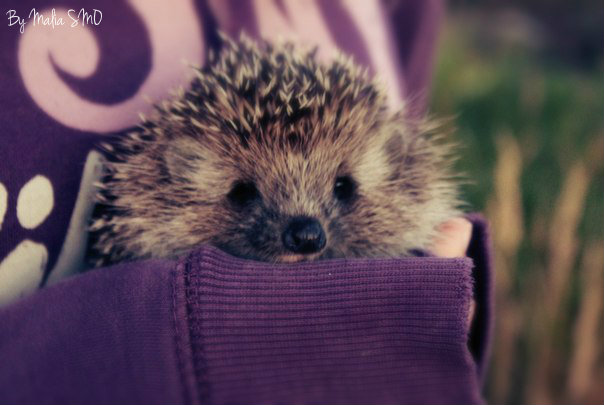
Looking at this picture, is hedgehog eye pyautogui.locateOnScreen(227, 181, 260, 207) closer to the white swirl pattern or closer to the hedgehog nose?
the hedgehog nose

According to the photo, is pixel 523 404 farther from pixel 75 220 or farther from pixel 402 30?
pixel 75 220

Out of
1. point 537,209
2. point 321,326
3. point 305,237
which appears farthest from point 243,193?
point 537,209

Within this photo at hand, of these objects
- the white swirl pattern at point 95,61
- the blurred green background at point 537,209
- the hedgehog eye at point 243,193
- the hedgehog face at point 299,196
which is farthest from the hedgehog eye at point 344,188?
the blurred green background at point 537,209

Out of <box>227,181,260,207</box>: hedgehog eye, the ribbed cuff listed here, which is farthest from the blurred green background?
the ribbed cuff

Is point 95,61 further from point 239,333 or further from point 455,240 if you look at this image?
point 455,240

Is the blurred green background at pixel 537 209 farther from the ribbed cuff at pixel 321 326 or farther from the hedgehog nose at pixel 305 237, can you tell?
the ribbed cuff at pixel 321 326

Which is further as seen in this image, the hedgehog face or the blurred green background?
the blurred green background
